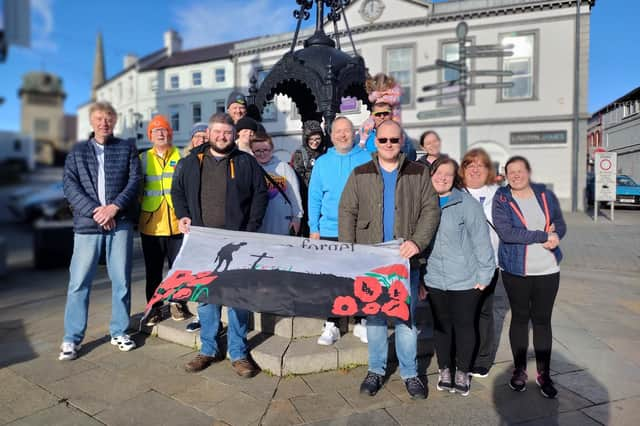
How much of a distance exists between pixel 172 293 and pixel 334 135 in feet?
5.71

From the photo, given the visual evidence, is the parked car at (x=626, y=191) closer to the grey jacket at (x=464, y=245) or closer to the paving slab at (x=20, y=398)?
the grey jacket at (x=464, y=245)

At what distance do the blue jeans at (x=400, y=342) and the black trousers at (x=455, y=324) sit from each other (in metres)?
0.19

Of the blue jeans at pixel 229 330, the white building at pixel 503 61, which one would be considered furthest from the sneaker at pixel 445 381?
the white building at pixel 503 61

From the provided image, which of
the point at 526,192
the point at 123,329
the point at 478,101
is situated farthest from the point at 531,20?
the point at 123,329

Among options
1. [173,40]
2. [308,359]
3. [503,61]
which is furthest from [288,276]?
[173,40]

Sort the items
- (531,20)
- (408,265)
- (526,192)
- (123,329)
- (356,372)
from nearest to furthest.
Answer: (408,265) → (526,192) → (356,372) → (123,329) → (531,20)

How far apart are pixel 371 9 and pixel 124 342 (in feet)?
71.7

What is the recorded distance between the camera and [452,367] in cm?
329

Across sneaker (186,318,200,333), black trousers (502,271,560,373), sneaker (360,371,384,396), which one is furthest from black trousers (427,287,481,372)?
sneaker (186,318,200,333)

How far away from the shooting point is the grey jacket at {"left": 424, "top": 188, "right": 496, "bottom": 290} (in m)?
3.01

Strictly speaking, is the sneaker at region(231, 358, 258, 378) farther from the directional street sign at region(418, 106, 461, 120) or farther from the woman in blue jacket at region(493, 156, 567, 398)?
the directional street sign at region(418, 106, 461, 120)

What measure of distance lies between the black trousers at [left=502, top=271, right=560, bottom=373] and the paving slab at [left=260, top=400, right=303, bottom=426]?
1.70m

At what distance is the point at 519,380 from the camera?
316cm

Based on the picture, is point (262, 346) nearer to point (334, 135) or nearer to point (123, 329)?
point (123, 329)
